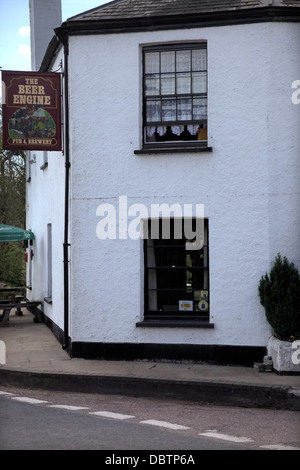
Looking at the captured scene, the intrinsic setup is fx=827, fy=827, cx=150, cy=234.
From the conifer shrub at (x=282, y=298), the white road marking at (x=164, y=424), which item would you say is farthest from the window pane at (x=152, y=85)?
the white road marking at (x=164, y=424)

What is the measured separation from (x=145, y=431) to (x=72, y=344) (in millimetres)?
5323

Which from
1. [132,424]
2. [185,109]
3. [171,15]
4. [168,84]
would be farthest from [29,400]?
[171,15]

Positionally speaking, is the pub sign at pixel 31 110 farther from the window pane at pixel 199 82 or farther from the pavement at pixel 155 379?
the pavement at pixel 155 379

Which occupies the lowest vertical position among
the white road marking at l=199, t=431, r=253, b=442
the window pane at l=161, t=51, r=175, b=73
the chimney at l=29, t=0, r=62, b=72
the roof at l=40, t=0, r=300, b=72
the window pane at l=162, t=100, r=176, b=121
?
the white road marking at l=199, t=431, r=253, b=442

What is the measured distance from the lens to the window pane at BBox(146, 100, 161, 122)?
13945 mm

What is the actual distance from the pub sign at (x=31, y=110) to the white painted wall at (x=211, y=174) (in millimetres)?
557

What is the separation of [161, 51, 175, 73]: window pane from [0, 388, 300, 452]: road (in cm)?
556

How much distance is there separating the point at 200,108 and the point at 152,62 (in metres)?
1.13

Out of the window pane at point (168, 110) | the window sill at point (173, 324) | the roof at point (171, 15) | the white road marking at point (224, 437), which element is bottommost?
the white road marking at point (224, 437)

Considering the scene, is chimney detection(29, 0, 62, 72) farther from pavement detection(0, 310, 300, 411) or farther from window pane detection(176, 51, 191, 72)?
pavement detection(0, 310, 300, 411)

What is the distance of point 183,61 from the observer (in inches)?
543

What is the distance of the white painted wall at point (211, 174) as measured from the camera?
1316cm

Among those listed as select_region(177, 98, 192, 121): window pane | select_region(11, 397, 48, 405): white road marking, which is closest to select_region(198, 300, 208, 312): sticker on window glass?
select_region(177, 98, 192, 121): window pane

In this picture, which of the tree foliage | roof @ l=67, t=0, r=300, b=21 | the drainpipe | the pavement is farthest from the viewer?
the tree foliage
